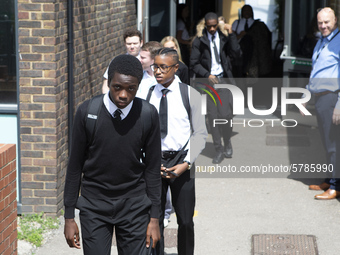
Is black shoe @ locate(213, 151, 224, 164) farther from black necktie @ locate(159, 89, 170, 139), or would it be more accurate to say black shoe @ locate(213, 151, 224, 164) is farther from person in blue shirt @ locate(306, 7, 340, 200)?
black necktie @ locate(159, 89, 170, 139)

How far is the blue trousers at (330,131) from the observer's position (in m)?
7.90

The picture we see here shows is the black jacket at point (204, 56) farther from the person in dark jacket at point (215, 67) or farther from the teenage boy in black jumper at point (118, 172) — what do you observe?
the teenage boy in black jumper at point (118, 172)

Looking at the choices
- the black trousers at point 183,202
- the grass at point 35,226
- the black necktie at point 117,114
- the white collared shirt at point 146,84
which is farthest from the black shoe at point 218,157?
the black necktie at point 117,114

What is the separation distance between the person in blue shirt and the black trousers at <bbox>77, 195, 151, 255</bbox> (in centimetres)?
425

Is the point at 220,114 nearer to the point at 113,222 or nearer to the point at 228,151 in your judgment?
the point at 228,151

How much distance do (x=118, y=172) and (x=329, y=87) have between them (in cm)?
444

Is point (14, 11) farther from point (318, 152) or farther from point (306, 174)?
point (318, 152)

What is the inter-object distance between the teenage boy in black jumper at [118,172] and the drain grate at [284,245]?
2.46 metres

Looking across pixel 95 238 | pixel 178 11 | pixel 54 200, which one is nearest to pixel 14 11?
pixel 54 200

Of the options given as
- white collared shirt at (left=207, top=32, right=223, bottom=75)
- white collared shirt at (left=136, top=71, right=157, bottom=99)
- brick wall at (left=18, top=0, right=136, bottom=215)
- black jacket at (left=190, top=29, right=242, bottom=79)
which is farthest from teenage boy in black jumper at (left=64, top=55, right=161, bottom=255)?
white collared shirt at (left=207, top=32, right=223, bottom=75)

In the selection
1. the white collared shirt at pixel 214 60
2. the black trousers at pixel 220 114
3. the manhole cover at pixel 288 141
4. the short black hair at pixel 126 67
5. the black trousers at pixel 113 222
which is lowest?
the manhole cover at pixel 288 141

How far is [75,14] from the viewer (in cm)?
777

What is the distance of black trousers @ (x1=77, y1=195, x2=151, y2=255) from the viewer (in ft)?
13.4

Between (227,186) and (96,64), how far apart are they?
8.08 ft
